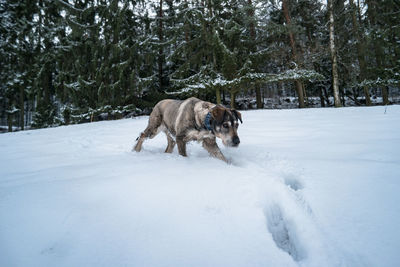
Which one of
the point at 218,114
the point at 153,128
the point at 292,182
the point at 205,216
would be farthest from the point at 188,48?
the point at 205,216

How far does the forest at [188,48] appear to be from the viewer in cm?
1370

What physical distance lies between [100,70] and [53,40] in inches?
325

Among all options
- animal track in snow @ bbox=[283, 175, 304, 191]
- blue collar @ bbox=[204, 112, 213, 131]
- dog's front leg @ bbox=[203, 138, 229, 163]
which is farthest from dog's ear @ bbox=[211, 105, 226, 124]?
animal track in snow @ bbox=[283, 175, 304, 191]

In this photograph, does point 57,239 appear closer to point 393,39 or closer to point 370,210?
point 370,210

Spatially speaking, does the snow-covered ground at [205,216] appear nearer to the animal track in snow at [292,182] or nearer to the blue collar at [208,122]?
the animal track in snow at [292,182]

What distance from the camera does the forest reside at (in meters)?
13.7

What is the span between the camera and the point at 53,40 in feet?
57.2

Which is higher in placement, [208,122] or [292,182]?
[208,122]

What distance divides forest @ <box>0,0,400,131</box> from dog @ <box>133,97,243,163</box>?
33.1ft

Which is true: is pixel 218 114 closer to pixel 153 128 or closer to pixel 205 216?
pixel 205 216

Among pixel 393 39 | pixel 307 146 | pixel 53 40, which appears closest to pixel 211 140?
pixel 307 146

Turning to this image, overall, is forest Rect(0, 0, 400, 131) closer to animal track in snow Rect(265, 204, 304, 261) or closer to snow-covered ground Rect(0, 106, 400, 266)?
snow-covered ground Rect(0, 106, 400, 266)

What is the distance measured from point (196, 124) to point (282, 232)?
2264mm

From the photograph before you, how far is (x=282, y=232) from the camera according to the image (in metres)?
1.59
